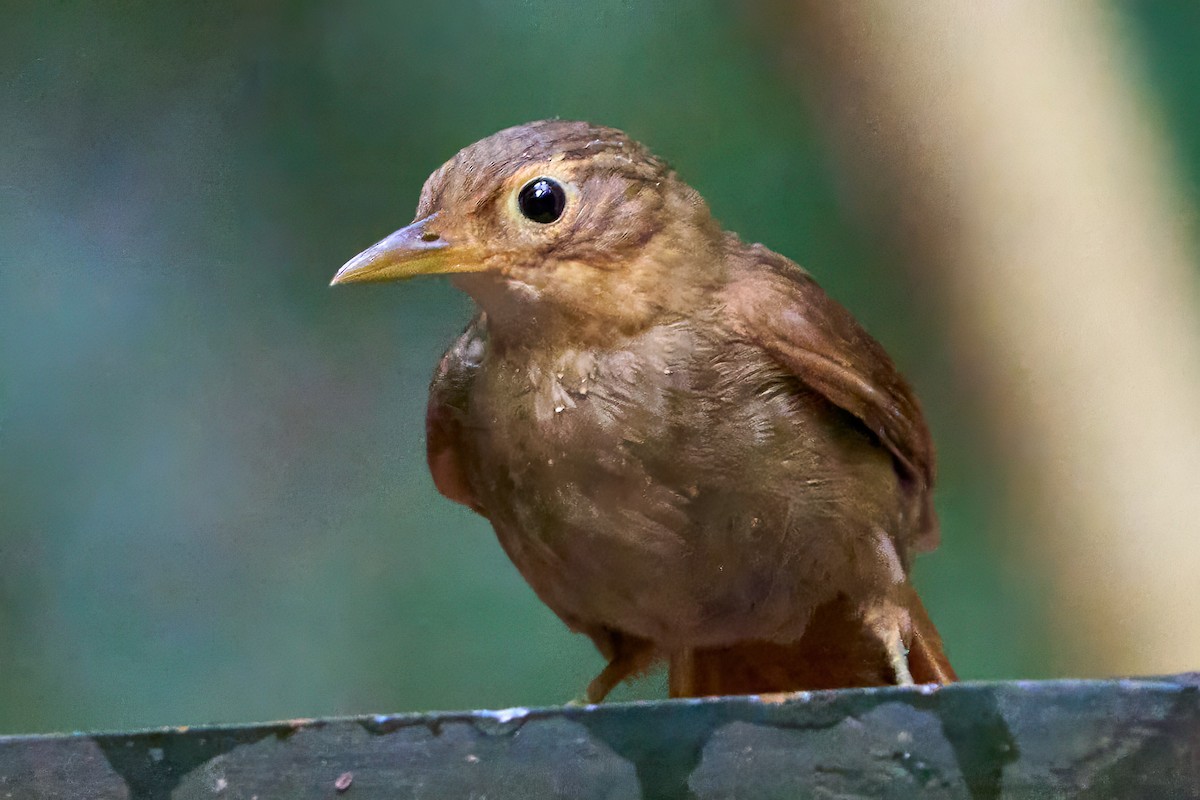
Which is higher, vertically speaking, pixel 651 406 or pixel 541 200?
pixel 541 200

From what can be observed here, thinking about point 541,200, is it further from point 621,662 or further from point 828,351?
point 621,662

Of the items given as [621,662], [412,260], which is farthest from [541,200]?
[621,662]

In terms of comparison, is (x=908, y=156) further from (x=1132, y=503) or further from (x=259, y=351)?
(x=259, y=351)

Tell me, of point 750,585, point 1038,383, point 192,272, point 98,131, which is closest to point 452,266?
point 750,585

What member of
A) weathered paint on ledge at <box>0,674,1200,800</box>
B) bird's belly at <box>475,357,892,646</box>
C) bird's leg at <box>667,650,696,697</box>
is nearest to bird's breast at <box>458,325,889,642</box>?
bird's belly at <box>475,357,892,646</box>

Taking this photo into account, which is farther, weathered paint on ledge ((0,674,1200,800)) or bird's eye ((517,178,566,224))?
bird's eye ((517,178,566,224))

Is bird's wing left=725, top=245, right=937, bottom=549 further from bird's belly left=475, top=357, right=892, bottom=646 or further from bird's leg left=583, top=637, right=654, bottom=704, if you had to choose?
bird's leg left=583, top=637, right=654, bottom=704
